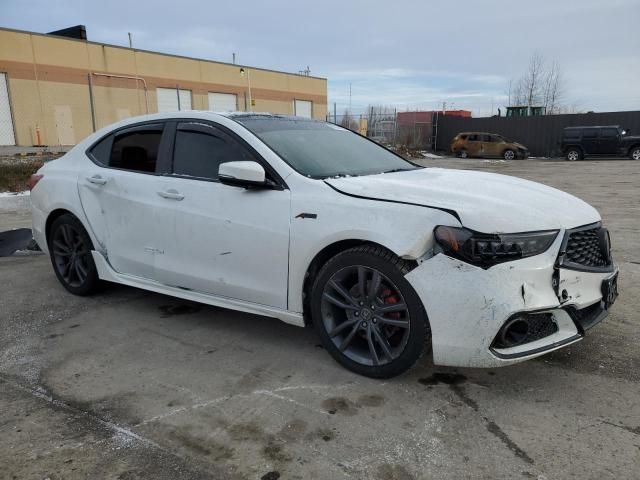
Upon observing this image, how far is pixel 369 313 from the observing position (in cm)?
312

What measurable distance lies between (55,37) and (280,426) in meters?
29.8

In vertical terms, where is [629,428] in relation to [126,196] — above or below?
below

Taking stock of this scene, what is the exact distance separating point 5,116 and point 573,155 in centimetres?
2815

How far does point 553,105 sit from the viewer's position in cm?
4825

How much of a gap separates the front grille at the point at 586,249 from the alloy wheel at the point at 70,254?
12.6 ft

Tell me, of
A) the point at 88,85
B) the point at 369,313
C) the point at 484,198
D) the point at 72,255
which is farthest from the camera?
the point at 88,85

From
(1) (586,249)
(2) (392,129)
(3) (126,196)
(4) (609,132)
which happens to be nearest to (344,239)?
(1) (586,249)

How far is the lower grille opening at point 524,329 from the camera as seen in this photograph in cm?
273

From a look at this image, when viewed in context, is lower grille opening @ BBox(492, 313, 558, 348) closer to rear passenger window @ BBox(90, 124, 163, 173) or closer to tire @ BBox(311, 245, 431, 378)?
tire @ BBox(311, 245, 431, 378)

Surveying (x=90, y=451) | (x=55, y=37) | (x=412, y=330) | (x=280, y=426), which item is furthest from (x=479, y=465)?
(x=55, y=37)

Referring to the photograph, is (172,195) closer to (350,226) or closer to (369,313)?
(350,226)

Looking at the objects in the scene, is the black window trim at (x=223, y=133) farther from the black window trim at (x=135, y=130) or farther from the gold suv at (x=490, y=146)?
the gold suv at (x=490, y=146)

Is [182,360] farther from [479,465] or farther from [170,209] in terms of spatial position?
[479,465]

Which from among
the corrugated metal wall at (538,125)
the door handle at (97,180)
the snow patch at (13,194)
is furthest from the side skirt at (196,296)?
the corrugated metal wall at (538,125)
